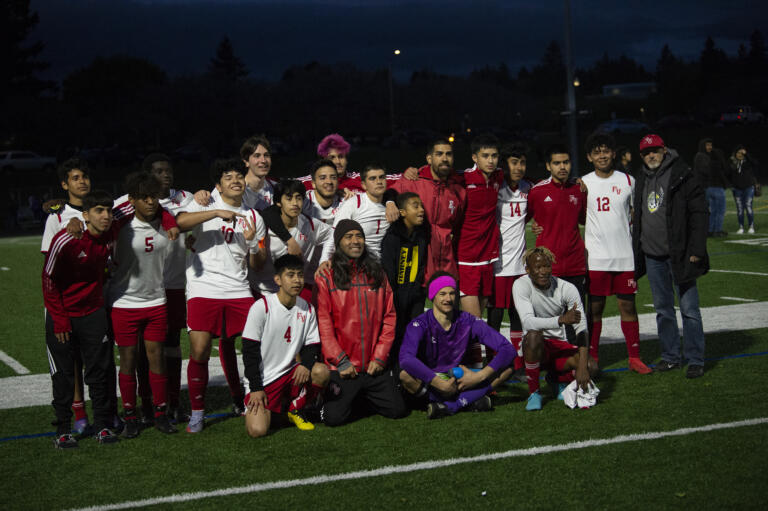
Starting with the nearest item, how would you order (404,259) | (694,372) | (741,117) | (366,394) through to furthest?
(366,394) < (404,259) < (694,372) < (741,117)

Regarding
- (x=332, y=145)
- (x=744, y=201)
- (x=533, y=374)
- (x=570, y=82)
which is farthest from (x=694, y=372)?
(x=570, y=82)

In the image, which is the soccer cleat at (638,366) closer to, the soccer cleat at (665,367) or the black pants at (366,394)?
the soccer cleat at (665,367)

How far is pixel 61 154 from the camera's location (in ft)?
184

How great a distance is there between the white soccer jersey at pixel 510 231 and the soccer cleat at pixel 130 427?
11.7 ft

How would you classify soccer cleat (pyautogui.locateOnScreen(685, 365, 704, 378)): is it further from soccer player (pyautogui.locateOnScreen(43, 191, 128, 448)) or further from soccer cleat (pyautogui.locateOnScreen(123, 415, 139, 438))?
soccer player (pyautogui.locateOnScreen(43, 191, 128, 448))

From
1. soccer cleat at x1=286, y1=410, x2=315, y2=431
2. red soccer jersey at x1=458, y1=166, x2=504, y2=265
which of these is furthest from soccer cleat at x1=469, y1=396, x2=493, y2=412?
red soccer jersey at x1=458, y1=166, x2=504, y2=265

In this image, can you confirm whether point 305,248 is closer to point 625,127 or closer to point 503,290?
point 503,290

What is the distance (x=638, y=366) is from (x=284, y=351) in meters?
3.45

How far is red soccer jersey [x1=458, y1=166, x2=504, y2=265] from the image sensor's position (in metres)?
8.06

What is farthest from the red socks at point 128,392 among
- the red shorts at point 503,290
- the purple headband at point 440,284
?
the red shorts at point 503,290

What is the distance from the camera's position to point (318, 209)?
7.72 m

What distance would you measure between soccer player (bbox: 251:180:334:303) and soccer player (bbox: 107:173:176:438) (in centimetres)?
87

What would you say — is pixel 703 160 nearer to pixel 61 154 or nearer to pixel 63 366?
pixel 63 366

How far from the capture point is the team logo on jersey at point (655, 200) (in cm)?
800
